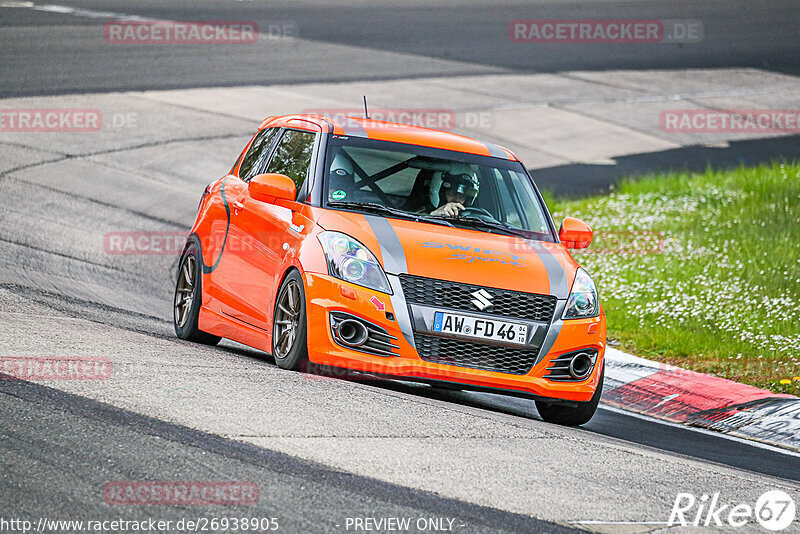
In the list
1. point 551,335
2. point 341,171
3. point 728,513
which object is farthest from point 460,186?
point 728,513

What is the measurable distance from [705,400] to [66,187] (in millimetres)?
9104

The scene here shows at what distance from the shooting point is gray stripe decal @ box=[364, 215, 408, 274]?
758 centimetres

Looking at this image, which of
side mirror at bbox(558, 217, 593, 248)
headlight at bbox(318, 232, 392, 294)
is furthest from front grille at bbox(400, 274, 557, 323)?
side mirror at bbox(558, 217, 593, 248)

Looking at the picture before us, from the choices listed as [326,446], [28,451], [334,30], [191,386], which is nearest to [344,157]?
[191,386]

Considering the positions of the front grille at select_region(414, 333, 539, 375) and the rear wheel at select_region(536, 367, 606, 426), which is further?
Answer: the rear wheel at select_region(536, 367, 606, 426)

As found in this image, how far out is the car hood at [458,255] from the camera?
7629 millimetres

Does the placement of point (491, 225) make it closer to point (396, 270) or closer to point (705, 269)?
point (396, 270)

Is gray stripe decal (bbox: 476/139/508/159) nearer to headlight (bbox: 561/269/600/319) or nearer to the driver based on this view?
the driver

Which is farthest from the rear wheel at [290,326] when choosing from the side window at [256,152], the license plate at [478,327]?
the side window at [256,152]

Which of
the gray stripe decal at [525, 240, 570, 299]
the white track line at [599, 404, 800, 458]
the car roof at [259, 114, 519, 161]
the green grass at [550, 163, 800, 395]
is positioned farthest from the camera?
the green grass at [550, 163, 800, 395]

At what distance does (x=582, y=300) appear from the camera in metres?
7.99

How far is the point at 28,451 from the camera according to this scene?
18.0ft

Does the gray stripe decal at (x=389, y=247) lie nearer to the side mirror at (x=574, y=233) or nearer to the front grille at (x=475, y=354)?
the front grille at (x=475, y=354)

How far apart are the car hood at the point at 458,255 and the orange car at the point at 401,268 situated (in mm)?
12
